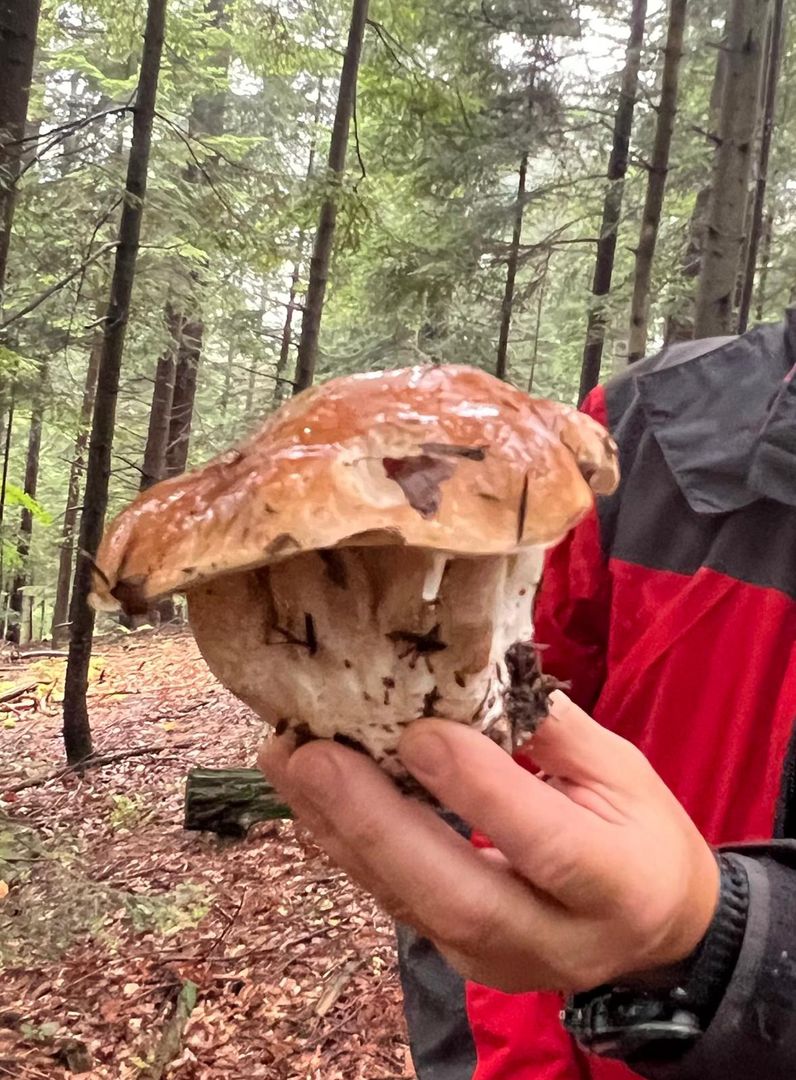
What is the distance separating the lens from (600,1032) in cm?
128

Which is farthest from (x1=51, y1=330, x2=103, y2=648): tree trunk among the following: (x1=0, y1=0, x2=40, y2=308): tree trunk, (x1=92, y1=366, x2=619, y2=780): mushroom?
(x1=92, y1=366, x2=619, y2=780): mushroom

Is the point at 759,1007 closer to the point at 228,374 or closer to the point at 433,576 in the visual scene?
the point at 433,576

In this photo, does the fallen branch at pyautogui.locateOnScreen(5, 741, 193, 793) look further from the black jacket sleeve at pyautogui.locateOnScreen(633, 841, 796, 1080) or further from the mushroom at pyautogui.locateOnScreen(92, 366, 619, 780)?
the black jacket sleeve at pyautogui.locateOnScreen(633, 841, 796, 1080)

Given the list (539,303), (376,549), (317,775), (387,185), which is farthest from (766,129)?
(317,775)

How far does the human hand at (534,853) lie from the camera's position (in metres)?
1.07

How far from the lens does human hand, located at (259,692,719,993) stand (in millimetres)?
1069

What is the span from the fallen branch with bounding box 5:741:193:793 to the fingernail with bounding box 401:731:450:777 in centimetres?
595

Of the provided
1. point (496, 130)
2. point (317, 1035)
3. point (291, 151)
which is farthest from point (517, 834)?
point (291, 151)

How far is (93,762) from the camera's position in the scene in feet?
21.3

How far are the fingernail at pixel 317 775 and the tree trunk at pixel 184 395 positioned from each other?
1257 centimetres

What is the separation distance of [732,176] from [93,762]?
262 inches

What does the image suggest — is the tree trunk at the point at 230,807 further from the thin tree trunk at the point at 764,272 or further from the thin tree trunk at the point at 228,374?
the thin tree trunk at the point at 764,272

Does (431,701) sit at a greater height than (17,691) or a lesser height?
greater

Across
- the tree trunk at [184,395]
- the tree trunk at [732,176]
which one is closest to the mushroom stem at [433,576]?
the tree trunk at [732,176]
